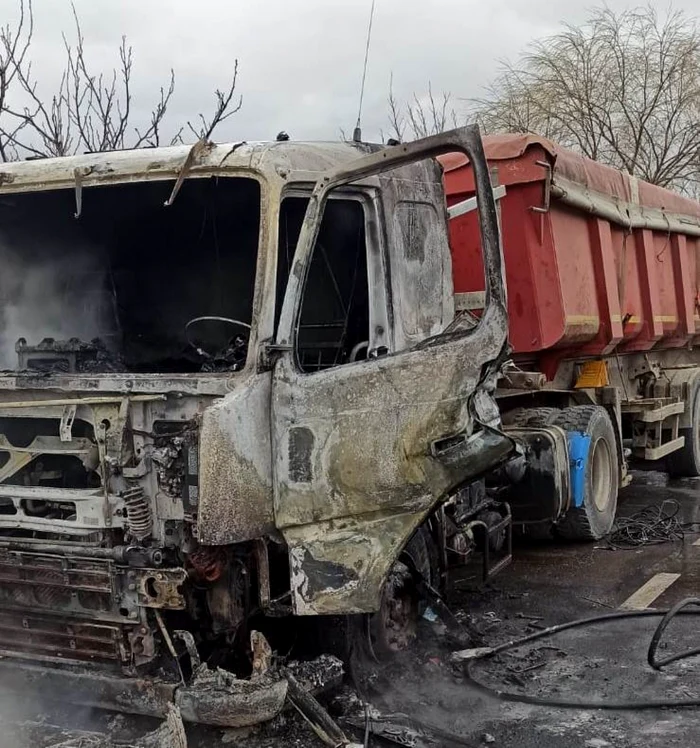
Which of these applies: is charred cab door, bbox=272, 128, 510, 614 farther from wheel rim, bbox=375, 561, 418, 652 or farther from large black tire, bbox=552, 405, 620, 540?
large black tire, bbox=552, 405, 620, 540

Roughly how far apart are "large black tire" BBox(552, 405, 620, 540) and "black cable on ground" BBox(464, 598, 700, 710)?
1.65 meters

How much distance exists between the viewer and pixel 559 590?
20.5 feet

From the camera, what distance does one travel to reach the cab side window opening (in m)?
4.26

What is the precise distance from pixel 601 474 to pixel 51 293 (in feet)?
14.9

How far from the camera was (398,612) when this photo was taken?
4582mm

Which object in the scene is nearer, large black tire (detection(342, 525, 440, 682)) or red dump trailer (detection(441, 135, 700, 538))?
large black tire (detection(342, 525, 440, 682))

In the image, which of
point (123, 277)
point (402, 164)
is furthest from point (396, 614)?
point (123, 277)

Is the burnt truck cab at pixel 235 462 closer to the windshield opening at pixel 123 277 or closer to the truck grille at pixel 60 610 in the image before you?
the truck grille at pixel 60 610

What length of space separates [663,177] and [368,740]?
19827 mm

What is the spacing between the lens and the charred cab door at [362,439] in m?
3.75

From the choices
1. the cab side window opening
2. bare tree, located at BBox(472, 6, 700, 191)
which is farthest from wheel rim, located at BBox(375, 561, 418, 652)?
bare tree, located at BBox(472, 6, 700, 191)

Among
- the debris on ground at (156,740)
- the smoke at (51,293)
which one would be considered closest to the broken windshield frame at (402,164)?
the debris on ground at (156,740)

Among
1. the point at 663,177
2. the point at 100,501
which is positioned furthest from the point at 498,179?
the point at 663,177

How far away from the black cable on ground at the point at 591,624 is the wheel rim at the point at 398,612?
0.34 metres
